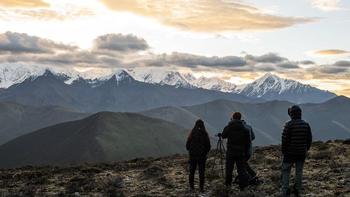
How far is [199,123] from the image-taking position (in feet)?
72.1

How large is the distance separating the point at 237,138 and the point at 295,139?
3.24 m

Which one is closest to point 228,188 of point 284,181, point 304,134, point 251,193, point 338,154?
point 251,193

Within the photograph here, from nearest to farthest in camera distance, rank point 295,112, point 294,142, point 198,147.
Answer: point 294,142, point 295,112, point 198,147

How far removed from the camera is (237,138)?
20609 millimetres

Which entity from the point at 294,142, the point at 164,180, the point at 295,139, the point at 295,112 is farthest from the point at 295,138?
the point at 164,180

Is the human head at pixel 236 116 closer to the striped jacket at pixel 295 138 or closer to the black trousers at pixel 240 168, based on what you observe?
the black trousers at pixel 240 168

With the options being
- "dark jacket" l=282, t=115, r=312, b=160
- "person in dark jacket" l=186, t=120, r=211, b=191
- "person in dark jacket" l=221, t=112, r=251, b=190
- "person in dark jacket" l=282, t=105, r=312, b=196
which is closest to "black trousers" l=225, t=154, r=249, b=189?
"person in dark jacket" l=221, t=112, r=251, b=190

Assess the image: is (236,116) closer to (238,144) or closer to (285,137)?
(238,144)

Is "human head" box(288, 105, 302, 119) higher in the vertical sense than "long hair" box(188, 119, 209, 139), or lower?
higher

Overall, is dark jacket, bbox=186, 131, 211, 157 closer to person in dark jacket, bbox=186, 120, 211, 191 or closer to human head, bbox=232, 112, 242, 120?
person in dark jacket, bbox=186, 120, 211, 191

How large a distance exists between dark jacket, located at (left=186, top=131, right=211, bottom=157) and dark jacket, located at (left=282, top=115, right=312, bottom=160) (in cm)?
472

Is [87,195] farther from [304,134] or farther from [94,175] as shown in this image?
[304,134]

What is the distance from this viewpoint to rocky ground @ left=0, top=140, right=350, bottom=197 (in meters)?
20.7

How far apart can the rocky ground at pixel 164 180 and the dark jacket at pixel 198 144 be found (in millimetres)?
1636
